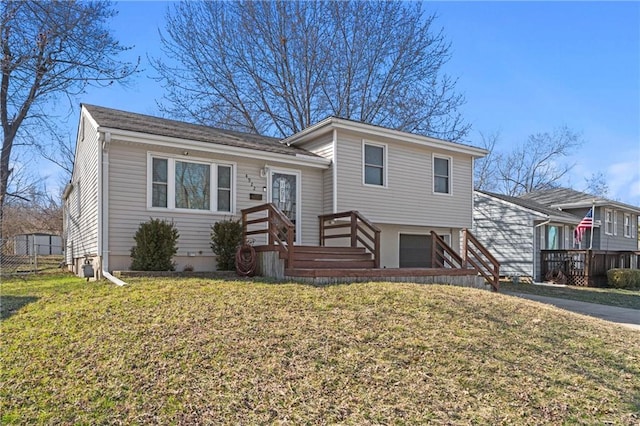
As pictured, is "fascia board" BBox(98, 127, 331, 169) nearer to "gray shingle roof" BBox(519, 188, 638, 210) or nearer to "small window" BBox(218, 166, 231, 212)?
"small window" BBox(218, 166, 231, 212)

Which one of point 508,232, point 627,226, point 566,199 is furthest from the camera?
point 627,226

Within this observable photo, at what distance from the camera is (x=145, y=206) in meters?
9.86

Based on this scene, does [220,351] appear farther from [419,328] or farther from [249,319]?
[419,328]

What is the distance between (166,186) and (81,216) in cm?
410

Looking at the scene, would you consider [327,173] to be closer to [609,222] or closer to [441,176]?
[441,176]

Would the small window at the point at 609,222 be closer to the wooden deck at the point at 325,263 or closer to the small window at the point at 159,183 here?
the wooden deck at the point at 325,263

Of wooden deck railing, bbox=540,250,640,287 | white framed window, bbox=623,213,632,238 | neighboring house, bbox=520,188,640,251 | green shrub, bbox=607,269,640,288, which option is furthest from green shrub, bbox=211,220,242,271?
white framed window, bbox=623,213,632,238

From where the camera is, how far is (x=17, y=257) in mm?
15062

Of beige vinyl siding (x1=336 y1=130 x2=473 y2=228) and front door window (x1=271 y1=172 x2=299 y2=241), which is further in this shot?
beige vinyl siding (x1=336 y1=130 x2=473 y2=228)

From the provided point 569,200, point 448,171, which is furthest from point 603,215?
point 448,171

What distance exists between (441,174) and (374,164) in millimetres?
2794

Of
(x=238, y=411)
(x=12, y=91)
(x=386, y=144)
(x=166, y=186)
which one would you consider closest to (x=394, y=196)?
(x=386, y=144)

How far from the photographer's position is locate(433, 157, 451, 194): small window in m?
14.3

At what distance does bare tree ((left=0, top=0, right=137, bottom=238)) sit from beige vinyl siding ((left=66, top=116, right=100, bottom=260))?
15.0ft
